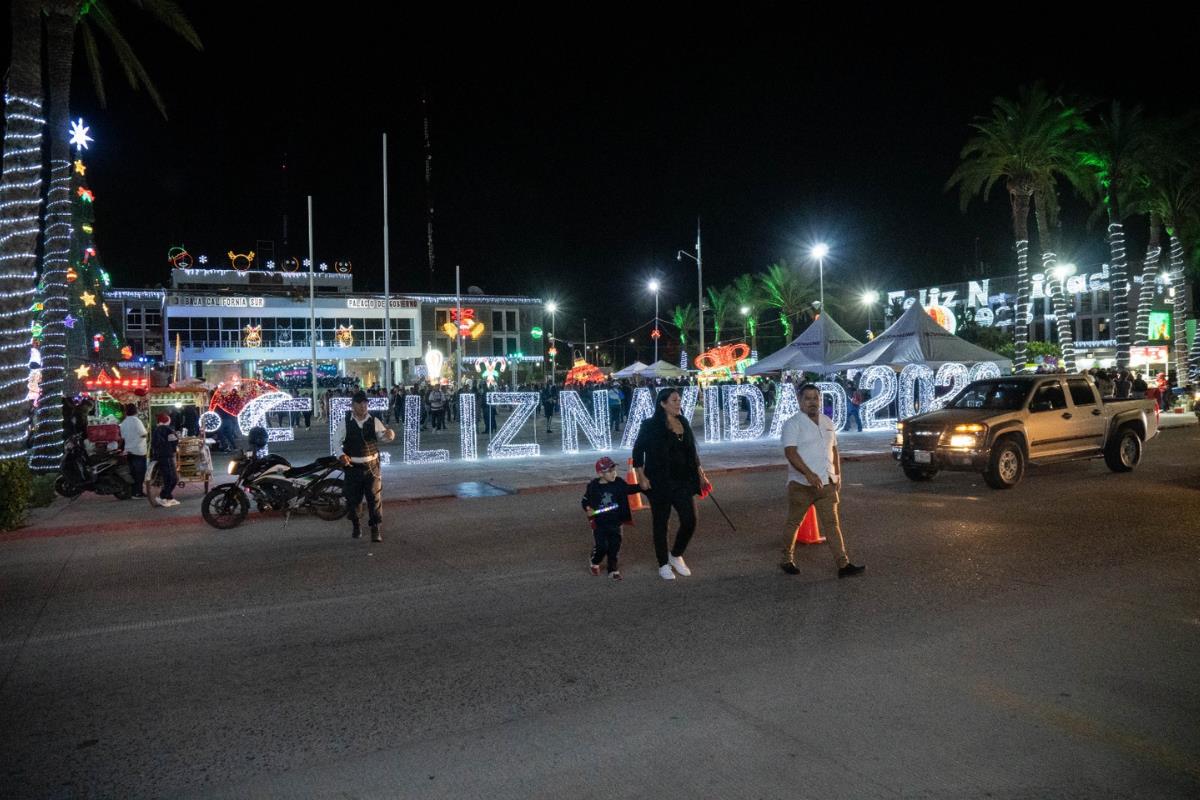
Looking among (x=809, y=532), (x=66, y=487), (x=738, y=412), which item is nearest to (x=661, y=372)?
(x=738, y=412)

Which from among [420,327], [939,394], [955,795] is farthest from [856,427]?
[420,327]

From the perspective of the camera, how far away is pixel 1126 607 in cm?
675

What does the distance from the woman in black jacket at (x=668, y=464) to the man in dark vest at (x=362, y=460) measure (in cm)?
374

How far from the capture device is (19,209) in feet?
45.5

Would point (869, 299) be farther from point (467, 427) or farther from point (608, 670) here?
point (608, 670)

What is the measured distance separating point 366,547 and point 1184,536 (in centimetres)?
937

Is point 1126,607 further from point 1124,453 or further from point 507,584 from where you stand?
point 1124,453

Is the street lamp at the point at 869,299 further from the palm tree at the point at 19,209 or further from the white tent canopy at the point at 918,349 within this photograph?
the palm tree at the point at 19,209

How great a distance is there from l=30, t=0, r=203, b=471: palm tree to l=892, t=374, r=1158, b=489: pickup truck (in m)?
15.3

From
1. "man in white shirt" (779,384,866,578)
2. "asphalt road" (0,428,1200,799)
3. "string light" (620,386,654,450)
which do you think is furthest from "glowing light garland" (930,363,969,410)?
"man in white shirt" (779,384,866,578)

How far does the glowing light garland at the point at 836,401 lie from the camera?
24422 mm

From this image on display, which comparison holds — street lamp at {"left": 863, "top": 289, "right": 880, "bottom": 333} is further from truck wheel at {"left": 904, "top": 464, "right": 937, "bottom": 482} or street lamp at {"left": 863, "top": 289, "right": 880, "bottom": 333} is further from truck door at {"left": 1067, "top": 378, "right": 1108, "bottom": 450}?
truck wheel at {"left": 904, "top": 464, "right": 937, "bottom": 482}

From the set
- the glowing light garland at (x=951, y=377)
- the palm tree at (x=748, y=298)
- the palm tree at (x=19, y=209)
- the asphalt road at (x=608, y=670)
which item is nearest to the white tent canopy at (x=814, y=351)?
the glowing light garland at (x=951, y=377)

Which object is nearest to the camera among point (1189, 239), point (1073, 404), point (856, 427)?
point (1073, 404)
